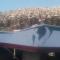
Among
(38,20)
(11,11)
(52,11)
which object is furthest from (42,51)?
(11,11)

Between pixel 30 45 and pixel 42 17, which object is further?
pixel 42 17

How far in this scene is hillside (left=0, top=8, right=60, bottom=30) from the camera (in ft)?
24.0

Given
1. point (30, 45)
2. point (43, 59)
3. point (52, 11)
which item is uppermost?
point (52, 11)

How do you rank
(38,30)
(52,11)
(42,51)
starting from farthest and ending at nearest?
1. (52,11)
2. (38,30)
3. (42,51)

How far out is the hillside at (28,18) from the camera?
7.30 meters

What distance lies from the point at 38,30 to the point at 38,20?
175cm

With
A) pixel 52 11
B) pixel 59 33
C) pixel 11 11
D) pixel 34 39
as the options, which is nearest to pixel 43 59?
pixel 34 39

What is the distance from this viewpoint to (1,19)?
7996 mm

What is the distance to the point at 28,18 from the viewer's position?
7465mm

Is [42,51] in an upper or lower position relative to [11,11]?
lower

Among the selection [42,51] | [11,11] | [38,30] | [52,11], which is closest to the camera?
[42,51]

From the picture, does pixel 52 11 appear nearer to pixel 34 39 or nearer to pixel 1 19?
pixel 1 19

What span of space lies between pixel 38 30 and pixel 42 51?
837 millimetres

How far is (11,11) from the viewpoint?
8.37 meters
